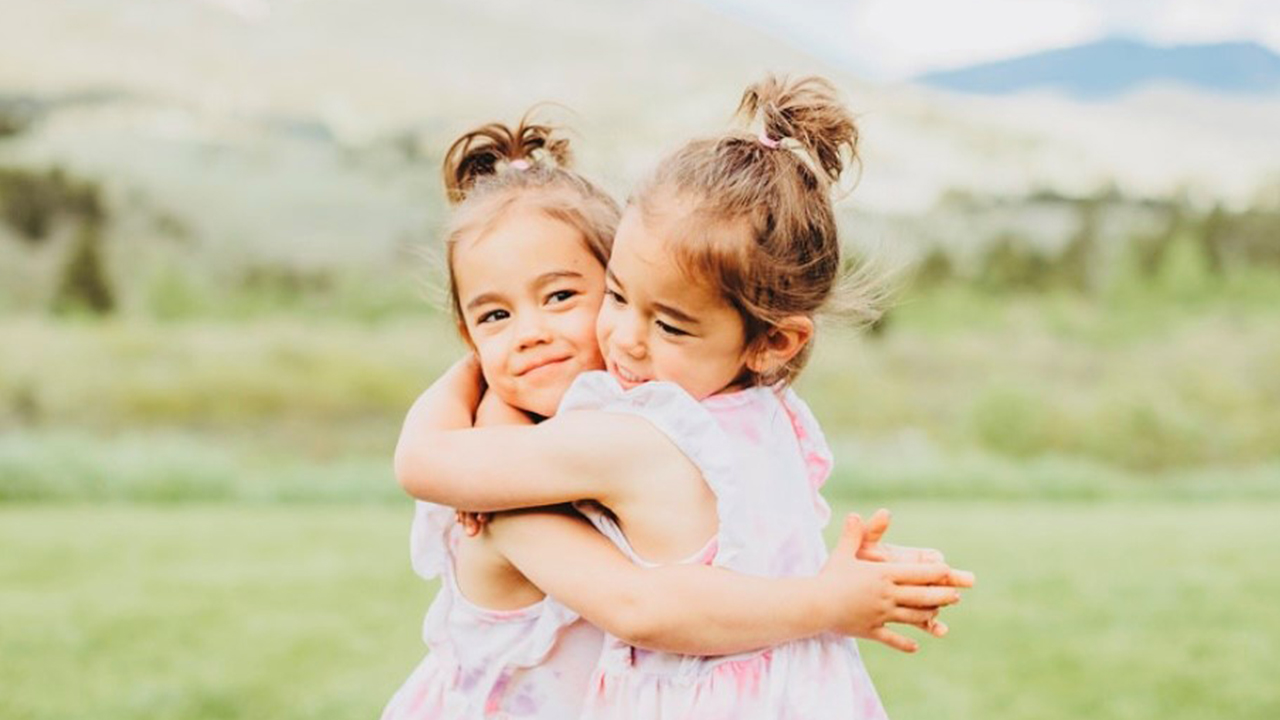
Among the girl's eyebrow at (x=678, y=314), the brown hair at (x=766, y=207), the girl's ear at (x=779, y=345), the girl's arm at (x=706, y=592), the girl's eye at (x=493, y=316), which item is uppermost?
the brown hair at (x=766, y=207)

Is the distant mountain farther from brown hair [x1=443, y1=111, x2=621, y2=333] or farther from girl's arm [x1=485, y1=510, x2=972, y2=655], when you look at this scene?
girl's arm [x1=485, y1=510, x2=972, y2=655]

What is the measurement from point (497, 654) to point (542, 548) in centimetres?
A: 21

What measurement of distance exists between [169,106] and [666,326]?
6.59 meters

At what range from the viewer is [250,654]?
500 centimetres

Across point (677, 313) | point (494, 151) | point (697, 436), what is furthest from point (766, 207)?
point (494, 151)

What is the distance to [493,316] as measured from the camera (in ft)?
6.03

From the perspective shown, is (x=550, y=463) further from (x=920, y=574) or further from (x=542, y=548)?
(x=920, y=574)

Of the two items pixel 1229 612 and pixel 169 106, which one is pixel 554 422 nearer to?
pixel 1229 612

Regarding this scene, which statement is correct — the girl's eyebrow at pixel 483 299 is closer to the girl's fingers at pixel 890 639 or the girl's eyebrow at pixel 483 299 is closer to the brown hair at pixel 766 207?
the brown hair at pixel 766 207

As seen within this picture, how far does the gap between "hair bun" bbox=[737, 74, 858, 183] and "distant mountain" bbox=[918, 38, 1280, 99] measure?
288 inches

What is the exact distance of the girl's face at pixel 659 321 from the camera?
1.67 meters

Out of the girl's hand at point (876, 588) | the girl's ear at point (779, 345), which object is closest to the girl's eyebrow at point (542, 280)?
the girl's ear at point (779, 345)

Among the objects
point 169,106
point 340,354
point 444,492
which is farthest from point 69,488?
point 444,492

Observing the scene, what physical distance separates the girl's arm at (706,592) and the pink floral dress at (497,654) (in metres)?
0.12
